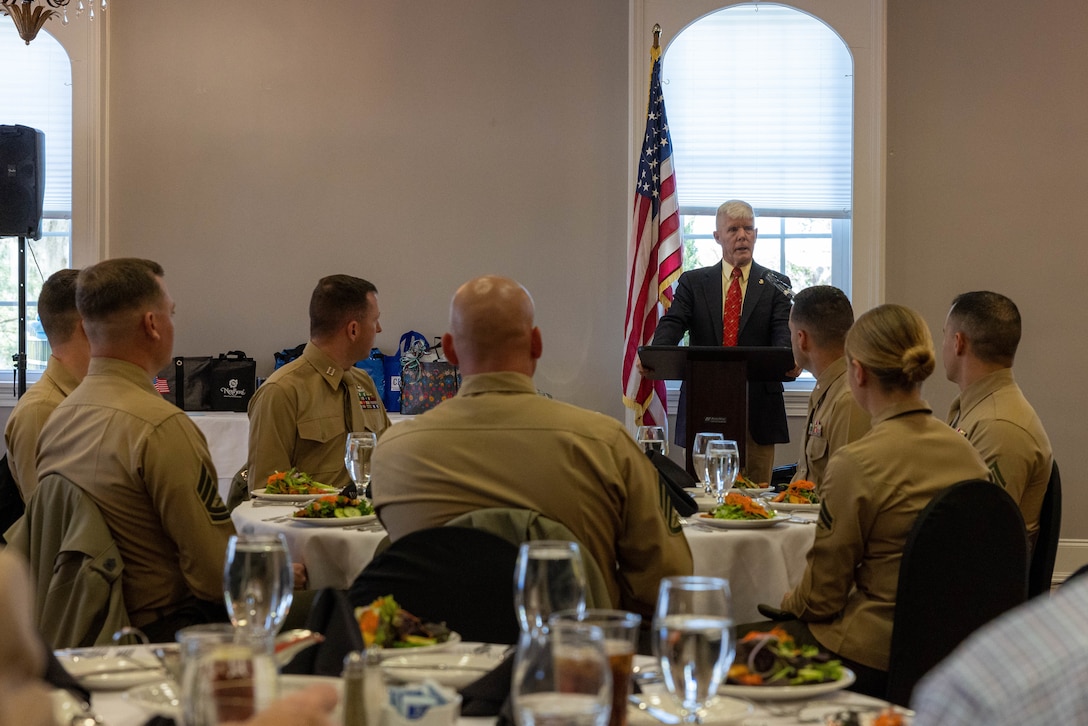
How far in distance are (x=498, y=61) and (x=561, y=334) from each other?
1692mm

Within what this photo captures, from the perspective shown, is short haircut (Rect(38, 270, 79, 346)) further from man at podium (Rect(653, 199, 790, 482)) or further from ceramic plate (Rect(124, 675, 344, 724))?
man at podium (Rect(653, 199, 790, 482))

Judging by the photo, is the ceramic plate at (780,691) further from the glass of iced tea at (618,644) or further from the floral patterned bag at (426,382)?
the floral patterned bag at (426,382)

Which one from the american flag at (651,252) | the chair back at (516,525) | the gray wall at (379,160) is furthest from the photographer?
the gray wall at (379,160)

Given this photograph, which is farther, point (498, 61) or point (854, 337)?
point (498, 61)

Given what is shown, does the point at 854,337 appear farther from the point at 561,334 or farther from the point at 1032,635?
the point at 561,334

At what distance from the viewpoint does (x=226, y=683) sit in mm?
918

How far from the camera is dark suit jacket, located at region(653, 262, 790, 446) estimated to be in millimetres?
6000

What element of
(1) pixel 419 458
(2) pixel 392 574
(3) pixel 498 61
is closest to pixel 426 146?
(3) pixel 498 61

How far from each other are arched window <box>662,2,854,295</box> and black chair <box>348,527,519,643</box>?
5.32 m

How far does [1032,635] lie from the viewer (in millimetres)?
681

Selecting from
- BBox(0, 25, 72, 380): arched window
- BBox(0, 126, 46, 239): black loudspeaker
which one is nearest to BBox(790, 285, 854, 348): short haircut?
BBox(0, 126, 46, 239): black loudspeaker

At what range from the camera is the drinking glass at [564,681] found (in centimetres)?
90

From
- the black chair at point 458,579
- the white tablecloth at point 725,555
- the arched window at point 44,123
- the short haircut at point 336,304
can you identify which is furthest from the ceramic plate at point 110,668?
the arched window at point 44,123

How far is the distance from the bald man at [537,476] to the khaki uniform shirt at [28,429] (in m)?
1.51
